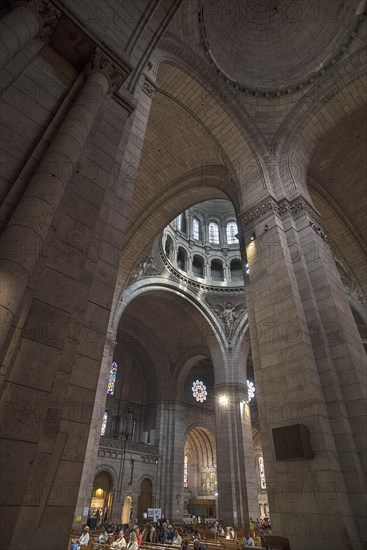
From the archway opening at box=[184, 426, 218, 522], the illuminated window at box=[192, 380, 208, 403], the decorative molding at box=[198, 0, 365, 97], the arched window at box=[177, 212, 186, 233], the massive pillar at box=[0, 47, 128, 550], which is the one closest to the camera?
the massive pillar at box=[0, 47, 128, 550]

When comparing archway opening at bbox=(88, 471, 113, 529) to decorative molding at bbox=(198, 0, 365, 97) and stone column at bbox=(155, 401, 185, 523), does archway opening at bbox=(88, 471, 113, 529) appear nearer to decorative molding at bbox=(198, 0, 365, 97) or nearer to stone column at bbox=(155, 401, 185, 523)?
stone column at bbox=(155, 401, 185, 523)

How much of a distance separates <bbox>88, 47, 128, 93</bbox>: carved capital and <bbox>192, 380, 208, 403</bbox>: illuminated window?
2651 centimetres

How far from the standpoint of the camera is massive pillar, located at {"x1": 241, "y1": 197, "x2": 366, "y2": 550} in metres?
5.45

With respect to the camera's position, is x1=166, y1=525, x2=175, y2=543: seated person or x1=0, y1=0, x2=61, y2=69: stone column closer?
x1=0, y1=0, x2=61, y2=69: stone column

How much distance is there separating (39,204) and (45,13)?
132 inches

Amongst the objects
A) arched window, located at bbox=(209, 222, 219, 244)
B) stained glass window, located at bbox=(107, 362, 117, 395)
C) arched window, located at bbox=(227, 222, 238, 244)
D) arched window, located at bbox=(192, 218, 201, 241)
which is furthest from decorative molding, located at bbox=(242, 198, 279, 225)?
stained glass window, located at bbox=(107, 362, 117, 395)

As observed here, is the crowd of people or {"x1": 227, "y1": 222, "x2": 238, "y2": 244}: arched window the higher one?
{"x1": 227, "y1": 222, "x2": 238, "y2": 244}: arched window

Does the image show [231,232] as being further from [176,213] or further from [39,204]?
[39,204]

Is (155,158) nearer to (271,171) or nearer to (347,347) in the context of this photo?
(271,171)

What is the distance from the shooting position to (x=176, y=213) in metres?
15.5

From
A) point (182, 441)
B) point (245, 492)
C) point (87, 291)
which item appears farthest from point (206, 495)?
point (87, 291)

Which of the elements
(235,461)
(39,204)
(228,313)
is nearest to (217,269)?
(228,313)

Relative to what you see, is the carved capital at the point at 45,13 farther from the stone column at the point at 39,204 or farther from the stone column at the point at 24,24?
the stone column at the point at 39,204

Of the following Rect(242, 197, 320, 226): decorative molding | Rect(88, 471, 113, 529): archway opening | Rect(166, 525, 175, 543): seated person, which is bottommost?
Rect(166, 525, 175, 543): seated person
